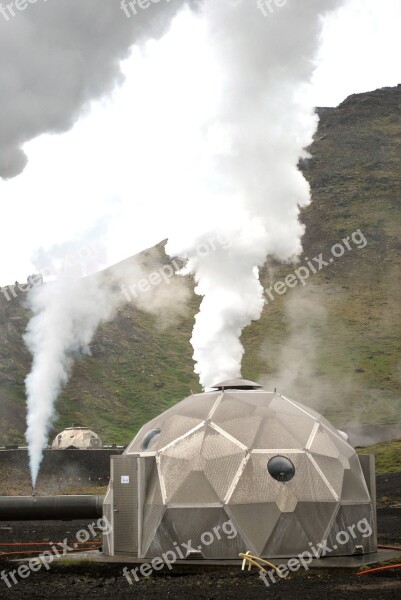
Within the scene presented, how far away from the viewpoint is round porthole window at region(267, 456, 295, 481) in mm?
25594

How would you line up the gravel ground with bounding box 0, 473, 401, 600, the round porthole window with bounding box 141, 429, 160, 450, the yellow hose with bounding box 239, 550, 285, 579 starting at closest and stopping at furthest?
the gravel ground with bounding box 0, 473, 401, 600, the yellow hose with bounding box 239, 550, 285, 579, the round porthole window with bounding box 141, 429, 160, 450

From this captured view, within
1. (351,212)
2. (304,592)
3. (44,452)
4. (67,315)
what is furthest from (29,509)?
(351,212)

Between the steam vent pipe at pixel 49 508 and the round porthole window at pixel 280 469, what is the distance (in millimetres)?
7120

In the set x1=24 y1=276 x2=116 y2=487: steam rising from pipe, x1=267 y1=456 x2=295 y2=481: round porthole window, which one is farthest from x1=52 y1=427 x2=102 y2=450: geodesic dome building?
x1=267 y1=456 x2=295 y2=481: round porthole window

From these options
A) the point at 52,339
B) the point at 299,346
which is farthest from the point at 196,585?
the point at 299,346

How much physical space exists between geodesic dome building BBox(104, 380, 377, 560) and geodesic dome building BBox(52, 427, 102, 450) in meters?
55.0

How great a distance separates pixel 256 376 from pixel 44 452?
60.1 metres

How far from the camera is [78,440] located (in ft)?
271

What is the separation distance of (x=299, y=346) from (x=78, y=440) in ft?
222

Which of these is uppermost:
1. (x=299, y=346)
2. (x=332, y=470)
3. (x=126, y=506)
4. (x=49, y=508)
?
(x=49, y=508)

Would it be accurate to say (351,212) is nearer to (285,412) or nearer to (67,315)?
(67,315)

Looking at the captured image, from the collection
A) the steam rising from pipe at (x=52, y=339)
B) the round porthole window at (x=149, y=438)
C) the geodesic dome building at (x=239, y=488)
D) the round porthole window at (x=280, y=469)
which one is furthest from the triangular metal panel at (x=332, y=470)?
the steam rising from pipe at (x=52, y=339)

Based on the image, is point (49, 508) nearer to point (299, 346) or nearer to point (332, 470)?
point (332, 470)

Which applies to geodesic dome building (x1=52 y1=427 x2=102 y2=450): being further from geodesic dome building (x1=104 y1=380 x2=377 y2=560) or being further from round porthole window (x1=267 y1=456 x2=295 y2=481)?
round porthole window (x1=267 y1=456 x2=295 y2=481)
